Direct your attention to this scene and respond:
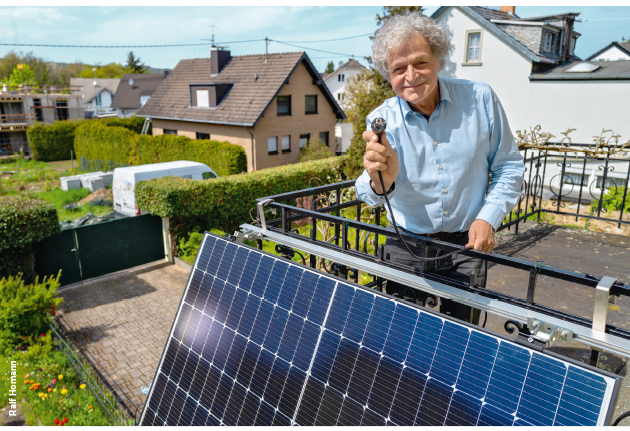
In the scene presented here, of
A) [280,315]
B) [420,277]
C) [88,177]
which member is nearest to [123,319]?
[280,315]

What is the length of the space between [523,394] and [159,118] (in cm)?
3145

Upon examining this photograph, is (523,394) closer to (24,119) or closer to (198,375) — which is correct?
(198,375)

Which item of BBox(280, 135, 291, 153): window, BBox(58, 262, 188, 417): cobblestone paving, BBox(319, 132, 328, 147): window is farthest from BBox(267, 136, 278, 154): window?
BBox(58, 262, 188, 417): cobblestone paving

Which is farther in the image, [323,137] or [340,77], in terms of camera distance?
[340,77]

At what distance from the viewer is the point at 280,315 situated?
9.39ft

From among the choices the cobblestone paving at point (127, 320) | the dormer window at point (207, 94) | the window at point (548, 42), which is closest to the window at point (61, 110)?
the dormer window at point (207, 94)

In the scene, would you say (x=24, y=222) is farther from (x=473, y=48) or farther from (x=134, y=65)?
(x=134, y=65)

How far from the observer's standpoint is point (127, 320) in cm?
969

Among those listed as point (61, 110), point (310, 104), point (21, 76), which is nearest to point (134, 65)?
point (21, 76)

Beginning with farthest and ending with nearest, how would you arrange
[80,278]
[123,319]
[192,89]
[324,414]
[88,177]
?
[192,89] → [88,177] → [80,278] → [123,319] → [324,414]

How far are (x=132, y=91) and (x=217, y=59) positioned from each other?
139 feet

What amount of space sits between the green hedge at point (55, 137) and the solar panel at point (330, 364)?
113 ft

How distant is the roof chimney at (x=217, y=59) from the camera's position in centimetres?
2886

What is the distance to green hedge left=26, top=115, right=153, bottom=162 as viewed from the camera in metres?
34.5
